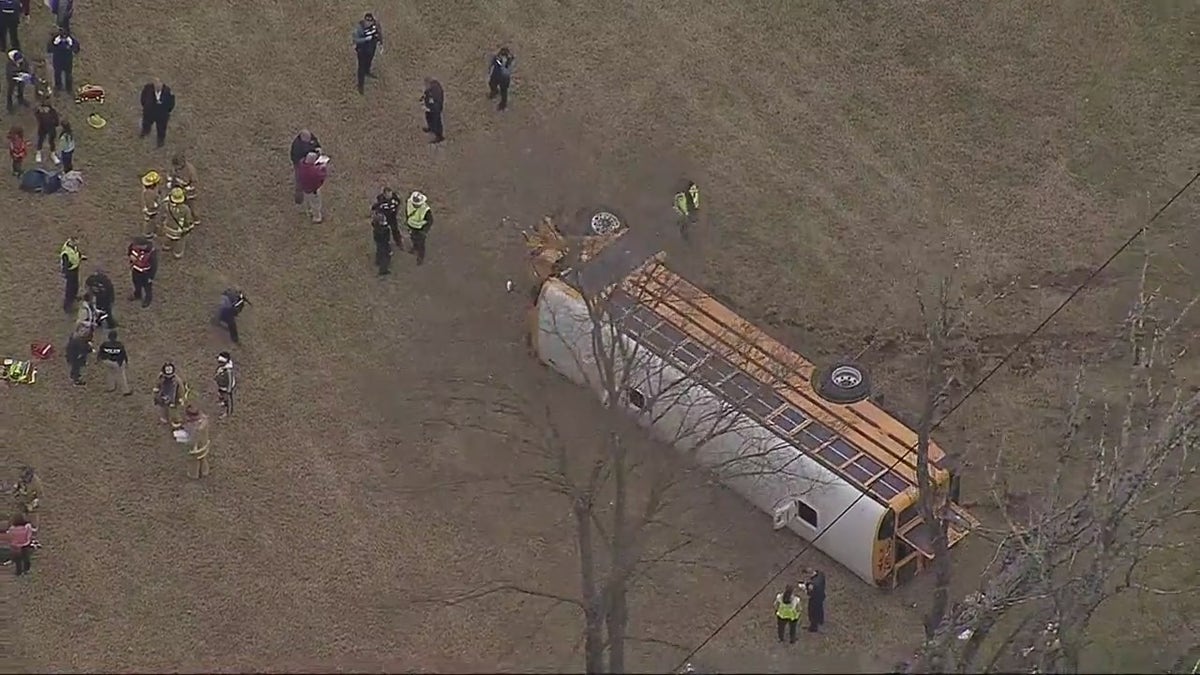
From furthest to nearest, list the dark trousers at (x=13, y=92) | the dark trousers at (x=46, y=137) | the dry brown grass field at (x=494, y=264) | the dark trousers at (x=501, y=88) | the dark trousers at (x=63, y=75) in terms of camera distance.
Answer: the dark trousers at (x=501, y=88) < the dark trousers at (x=63, y=75) < the dark trousers at (x=13, y=92) < the dark trousers at (x=46, y=137) < the dry brown grass field at (x=494, y=264)

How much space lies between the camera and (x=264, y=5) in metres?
42.3

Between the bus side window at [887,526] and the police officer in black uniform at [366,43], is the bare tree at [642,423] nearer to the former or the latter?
the bus side window at [887,526]

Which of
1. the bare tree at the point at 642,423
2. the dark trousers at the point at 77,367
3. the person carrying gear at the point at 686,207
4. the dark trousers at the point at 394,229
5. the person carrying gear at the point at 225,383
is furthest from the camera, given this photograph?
the person carrying gear at the point at 686,207

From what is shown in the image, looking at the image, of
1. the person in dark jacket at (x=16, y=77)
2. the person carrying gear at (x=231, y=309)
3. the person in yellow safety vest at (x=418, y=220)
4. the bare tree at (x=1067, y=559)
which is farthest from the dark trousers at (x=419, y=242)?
the bare tree at (x=1067, y=559)

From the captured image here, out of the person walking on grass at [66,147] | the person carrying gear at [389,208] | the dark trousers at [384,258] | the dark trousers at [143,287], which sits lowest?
the dark trousers at [143,287]

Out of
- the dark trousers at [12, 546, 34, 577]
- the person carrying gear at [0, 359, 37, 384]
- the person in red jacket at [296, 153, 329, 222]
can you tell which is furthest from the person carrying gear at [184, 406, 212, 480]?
the person in red jacket at [296, 153, 329, 222]

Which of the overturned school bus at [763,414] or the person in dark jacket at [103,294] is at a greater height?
the person in dark jacket at [103,294]

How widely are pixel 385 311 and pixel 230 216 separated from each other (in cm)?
341

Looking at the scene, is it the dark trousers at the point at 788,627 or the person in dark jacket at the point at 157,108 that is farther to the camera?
the person in dark jacket at the point at 157,108

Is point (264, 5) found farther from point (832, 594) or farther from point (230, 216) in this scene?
point (832, 594)

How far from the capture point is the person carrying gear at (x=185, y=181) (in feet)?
123

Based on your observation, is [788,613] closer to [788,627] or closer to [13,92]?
[788,627]

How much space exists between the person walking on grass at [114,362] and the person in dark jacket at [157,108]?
17.3 ft

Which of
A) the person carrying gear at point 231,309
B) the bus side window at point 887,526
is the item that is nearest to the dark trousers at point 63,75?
the person carrying gear at point 231,309
